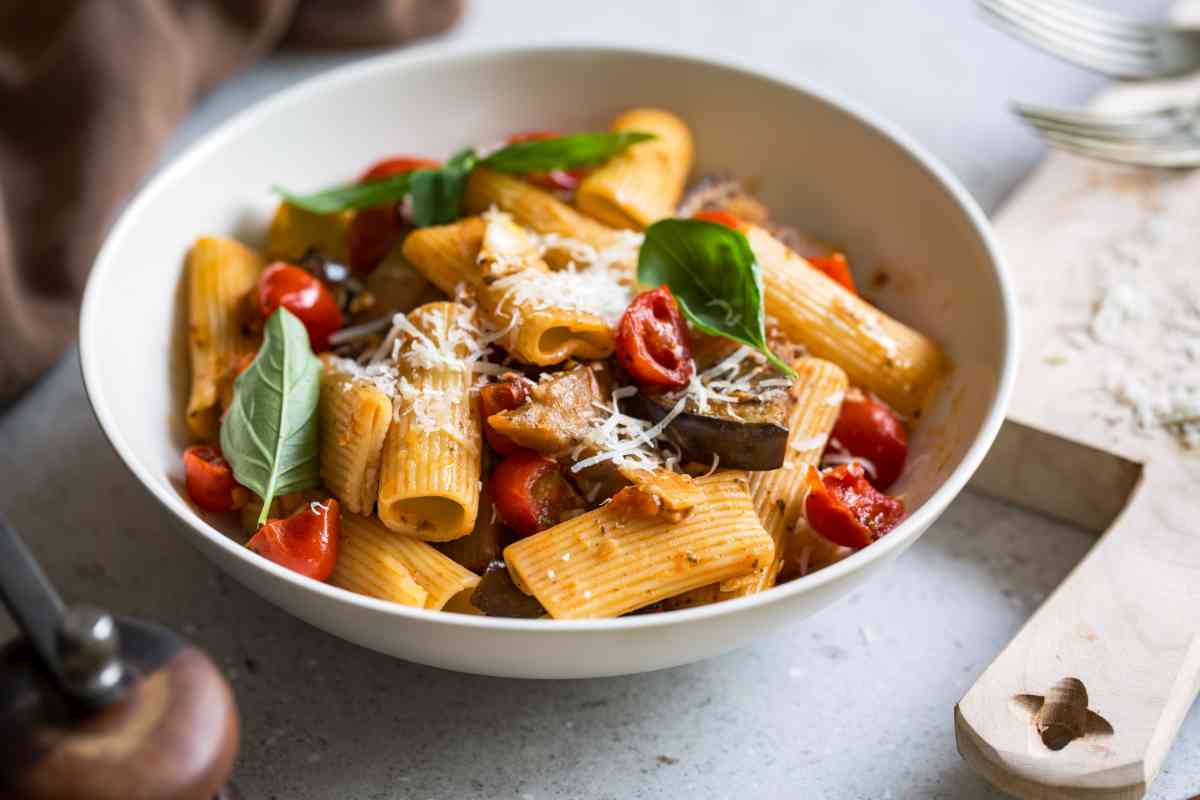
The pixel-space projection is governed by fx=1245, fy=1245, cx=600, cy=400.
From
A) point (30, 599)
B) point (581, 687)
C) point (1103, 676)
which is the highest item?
point (30, 599)

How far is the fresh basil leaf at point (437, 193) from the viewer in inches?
103

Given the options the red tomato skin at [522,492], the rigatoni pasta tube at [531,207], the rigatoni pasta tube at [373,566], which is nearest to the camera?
the rigatoni pasta tube at [373,566]

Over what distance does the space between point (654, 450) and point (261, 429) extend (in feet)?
2.25

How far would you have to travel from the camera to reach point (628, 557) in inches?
79.4

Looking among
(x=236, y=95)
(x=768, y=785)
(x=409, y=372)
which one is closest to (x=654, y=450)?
(x=409, y=372)

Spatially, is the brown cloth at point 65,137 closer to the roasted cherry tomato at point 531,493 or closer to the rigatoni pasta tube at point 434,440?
the rigatoni pasta tube at point 434,440

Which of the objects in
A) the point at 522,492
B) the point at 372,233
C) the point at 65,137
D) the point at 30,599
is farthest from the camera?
the point at 65,137

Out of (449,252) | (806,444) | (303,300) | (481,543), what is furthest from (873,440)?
(303,300)

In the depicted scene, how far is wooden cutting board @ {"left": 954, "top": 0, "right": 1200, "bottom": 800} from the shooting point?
196 centimetres

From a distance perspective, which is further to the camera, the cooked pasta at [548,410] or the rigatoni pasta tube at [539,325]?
the rigatoni pasta tube at [539,325]

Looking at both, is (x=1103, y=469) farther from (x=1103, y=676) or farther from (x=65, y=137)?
(x=65, y=137)

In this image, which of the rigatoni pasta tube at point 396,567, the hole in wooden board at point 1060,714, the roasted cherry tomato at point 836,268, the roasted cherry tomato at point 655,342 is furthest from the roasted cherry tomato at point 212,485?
the hole in wooden board at point 1060,714

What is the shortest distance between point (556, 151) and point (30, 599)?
5.05 ft

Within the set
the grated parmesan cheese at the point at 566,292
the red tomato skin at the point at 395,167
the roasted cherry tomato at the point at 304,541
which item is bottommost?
the roasted cherry tomato at the point at 304,541
